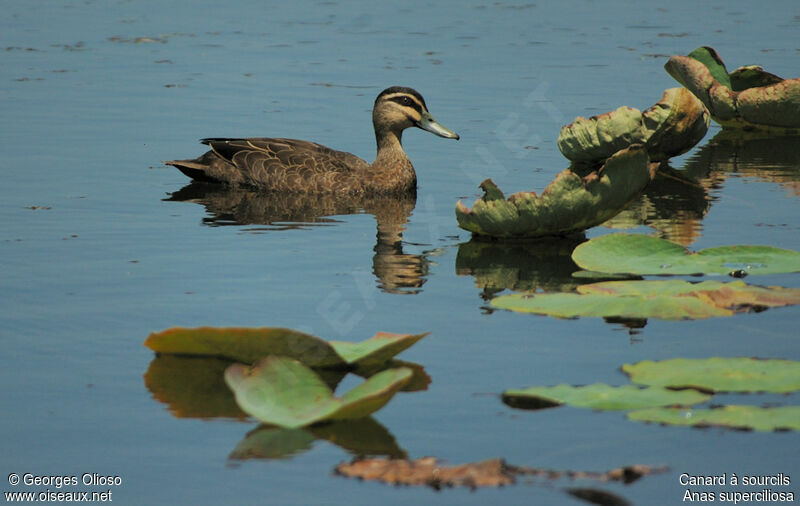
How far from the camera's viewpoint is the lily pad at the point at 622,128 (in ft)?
37.9

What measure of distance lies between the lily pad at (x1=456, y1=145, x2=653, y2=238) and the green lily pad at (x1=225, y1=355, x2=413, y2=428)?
3738mm

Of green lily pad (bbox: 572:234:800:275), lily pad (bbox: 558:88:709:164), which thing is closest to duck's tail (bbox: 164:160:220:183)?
lily pad (bbox: 558:88:709:164)

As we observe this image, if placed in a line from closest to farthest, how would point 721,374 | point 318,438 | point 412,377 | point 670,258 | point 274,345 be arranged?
point 318,438, point 721,374, point 274,345, point 412,377, point 670,258

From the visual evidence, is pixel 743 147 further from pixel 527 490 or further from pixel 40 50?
pixel 40 50

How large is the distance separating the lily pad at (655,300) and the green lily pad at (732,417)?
1.56 metres

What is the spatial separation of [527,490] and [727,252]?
366 centimetres

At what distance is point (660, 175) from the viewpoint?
1251 cm

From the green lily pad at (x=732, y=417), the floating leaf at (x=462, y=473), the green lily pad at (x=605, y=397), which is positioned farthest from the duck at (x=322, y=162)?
the floating leaf at (x=462, y=473)

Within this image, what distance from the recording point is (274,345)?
19.4 feet

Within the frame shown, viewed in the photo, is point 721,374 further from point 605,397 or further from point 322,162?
point 322,162

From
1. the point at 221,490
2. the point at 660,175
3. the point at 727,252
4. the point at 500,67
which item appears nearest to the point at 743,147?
the point at 660,175

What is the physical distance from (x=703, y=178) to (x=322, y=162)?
3.90m

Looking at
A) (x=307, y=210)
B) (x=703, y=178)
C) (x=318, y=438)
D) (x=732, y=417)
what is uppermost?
(x=703, y=178)

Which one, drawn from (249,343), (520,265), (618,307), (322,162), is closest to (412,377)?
(249,343)
